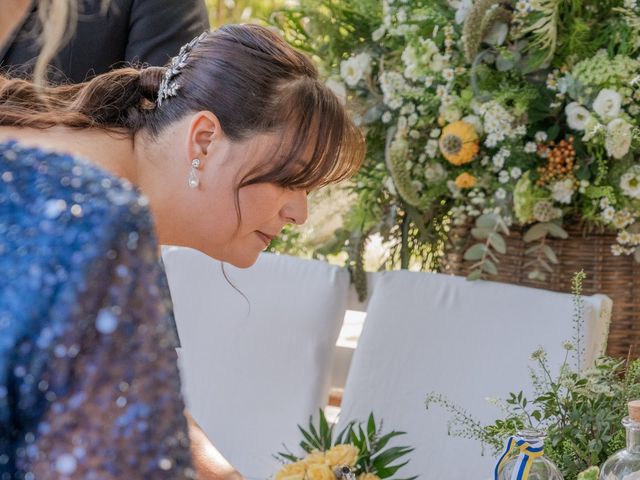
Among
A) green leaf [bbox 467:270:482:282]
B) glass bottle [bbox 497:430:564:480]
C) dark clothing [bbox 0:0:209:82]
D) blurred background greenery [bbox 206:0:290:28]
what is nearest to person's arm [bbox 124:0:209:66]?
dark clothing [bbox 0:0:209:82]

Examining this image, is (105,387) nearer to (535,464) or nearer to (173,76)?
(535,464)

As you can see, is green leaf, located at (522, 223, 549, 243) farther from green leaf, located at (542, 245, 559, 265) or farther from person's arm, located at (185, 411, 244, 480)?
person's arm, located at (185, 411, 244, 480)

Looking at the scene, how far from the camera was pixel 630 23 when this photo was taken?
1.78m

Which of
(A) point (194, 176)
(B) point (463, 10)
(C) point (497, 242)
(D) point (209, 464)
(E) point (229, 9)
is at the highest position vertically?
(E) point (229, 9)

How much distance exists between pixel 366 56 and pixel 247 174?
1005mm

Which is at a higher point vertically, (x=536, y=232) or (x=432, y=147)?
(x=432, y=147)

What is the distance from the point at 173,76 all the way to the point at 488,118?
2.74 ft

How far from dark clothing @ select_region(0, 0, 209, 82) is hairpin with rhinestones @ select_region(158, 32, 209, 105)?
53 centimetres

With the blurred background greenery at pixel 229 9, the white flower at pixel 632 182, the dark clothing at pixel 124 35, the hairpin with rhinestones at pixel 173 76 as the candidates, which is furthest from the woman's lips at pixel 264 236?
the blurred background greenery at pixel 229 9

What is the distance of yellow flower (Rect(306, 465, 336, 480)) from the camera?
1206 millimetres

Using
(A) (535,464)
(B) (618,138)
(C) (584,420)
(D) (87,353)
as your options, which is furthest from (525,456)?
(B) (618,138)

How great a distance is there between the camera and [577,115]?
1.85 m

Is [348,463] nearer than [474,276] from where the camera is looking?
Yes

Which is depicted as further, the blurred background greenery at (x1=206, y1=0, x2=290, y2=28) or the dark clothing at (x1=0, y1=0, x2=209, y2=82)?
the blurred background greenery at (x1=206, y1=0, x2=290, y2=28)
